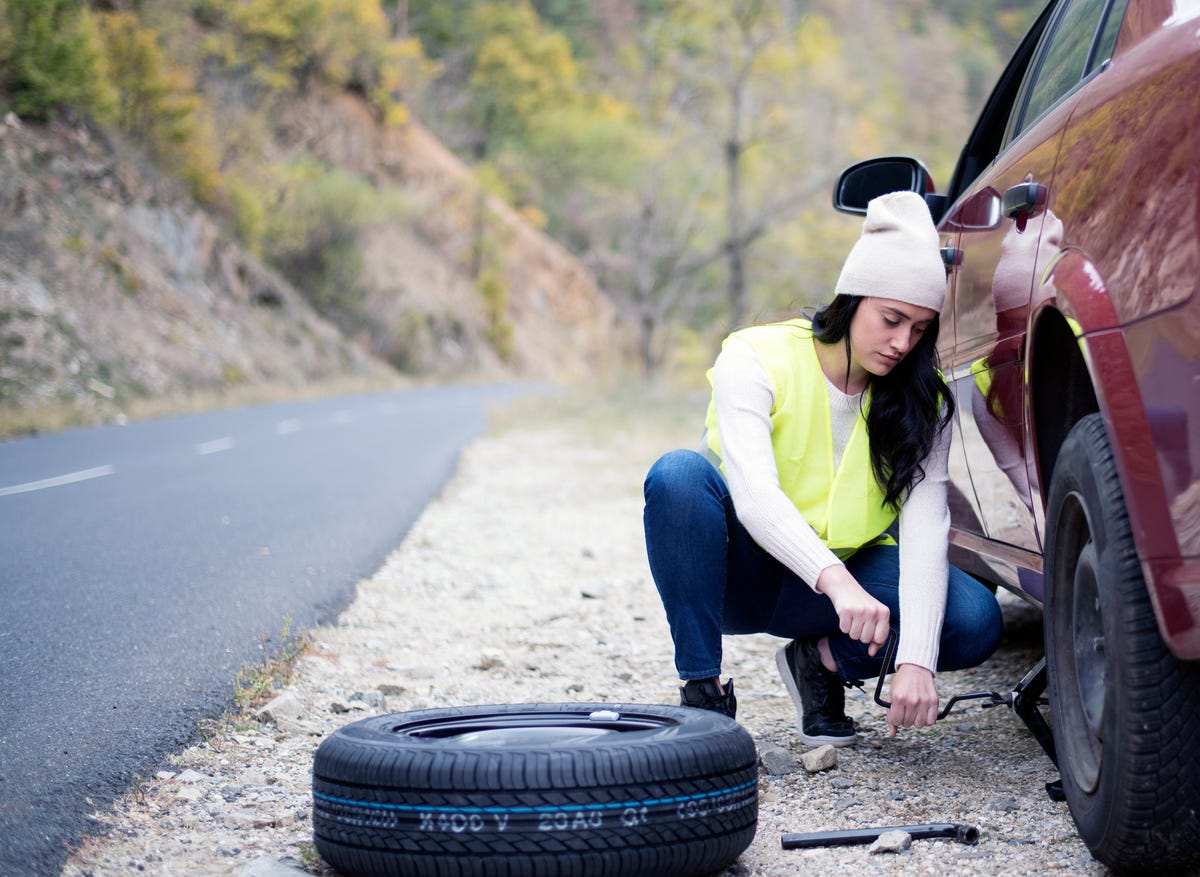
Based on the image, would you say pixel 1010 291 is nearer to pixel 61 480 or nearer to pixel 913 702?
pixel 913 702

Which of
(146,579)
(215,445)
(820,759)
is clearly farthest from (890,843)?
(215,445)

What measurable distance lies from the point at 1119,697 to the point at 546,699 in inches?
88.6

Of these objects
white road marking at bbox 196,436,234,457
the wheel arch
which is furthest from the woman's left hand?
white road marking at bbox 196,436,234,457

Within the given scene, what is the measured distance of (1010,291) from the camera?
2791mm

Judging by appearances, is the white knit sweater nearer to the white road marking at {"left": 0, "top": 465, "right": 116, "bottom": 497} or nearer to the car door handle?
the car door handle

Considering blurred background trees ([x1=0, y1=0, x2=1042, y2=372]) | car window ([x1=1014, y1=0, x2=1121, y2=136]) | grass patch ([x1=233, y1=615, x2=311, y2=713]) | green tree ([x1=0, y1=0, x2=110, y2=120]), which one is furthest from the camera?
green tree ([x1=0, y1=0, x2=110, y2=120])

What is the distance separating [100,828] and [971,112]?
142ft

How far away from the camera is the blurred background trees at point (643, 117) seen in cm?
2483

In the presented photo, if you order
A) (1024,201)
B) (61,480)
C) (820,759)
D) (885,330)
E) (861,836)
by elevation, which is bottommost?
(61,480)

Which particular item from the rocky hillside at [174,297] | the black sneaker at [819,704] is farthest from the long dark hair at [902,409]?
the rocky hillside at [174,297]

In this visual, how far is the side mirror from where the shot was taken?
418 centimetres

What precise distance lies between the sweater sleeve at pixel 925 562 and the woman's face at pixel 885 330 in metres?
0.28

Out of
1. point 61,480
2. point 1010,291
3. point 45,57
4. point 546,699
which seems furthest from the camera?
point 45,57

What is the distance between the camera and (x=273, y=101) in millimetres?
43531
